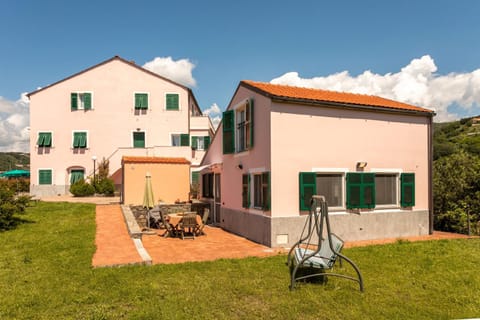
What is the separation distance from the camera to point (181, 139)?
3597 cm

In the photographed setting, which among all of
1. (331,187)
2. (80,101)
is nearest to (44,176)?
(80,101)

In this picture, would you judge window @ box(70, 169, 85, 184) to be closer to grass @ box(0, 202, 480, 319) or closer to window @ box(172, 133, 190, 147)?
window @ box(172, 133, 190, 147)

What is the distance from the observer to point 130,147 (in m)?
34.3

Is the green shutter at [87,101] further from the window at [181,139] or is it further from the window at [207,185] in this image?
the window at [207,185]

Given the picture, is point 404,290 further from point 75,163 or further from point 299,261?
point 75,163

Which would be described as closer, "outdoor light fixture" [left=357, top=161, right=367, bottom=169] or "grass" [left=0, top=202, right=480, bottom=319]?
"grass" [left=0, top=202, right=480, bottom=319]

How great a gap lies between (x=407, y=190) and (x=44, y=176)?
3412 centimetres

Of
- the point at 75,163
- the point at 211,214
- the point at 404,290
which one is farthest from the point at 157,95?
the point at 404,290

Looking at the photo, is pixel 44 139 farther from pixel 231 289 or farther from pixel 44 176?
pixel 231 289

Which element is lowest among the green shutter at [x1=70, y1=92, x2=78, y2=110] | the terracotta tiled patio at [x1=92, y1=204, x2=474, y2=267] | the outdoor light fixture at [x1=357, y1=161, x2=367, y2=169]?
the terracotta tiled patio at [x1=92, y1=204, x2=474, y2=267]

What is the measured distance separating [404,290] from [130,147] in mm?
31193

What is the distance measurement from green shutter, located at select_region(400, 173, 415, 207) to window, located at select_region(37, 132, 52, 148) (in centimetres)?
3358

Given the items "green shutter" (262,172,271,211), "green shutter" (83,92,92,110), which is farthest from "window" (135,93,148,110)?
"green shutter" (262,172,271,211)

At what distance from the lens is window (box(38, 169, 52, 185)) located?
3459 centimetres
